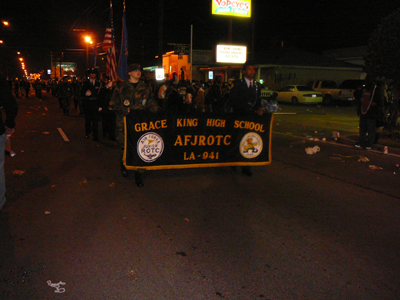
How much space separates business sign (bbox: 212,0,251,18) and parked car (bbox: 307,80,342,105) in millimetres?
7921

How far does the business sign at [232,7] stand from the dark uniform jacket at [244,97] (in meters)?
18.8

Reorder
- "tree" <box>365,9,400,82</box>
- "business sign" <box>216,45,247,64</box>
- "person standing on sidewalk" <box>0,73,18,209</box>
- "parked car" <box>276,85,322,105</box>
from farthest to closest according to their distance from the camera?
"business sign" <box>216,45,247,64</box>, "parked car" <box>276,85,322,105</box>, "tree" <box>365,9,400,82</box>, "person standing on sidewalk" <box>0,73,18,209</box>

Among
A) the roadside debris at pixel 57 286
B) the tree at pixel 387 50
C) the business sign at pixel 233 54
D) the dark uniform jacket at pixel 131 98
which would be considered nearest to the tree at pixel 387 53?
the tree at pixel 387 50

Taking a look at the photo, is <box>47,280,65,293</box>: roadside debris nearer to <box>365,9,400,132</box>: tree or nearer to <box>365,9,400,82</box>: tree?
<box>365,9,400,132</box>: tree

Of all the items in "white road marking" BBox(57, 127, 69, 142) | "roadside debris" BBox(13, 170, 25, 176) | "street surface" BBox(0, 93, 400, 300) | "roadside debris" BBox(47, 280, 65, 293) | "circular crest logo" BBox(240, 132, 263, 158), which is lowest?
"roadside debris" BBox(47, 280, 65, 293)

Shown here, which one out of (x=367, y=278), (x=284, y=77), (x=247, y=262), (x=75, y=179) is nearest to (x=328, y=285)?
(x=367, y=278)

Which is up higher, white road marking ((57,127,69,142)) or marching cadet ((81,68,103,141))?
marching cadet ((81,68,103,141))

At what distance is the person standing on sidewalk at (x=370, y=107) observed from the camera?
10180 millimetres

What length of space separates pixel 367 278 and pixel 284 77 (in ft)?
120

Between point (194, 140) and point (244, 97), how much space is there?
4.18 feet

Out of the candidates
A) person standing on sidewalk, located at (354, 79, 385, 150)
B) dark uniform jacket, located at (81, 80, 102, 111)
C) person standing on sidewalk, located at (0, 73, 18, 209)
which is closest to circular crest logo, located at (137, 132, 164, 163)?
person standing on sidewalk, located at (0, 73, 18, 209)

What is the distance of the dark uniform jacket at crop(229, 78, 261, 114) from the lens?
7219 mm

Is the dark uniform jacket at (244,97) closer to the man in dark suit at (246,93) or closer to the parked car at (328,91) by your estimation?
the man in dark suit at (246,93)

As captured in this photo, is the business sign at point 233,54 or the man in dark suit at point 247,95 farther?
the business sign at point 233,54
